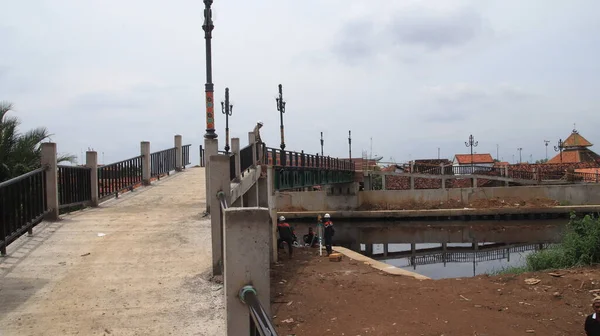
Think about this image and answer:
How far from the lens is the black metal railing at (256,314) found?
8.29 feet

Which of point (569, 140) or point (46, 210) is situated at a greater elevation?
point (569, 140)

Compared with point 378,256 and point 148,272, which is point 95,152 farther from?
point 378,256

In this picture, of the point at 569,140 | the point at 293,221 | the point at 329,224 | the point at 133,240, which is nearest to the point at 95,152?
the point at 133,240

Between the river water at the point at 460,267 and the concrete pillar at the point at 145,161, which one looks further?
the river water at the point at 460,267

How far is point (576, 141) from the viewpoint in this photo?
67.0 metres

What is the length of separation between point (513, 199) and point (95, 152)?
33886 mm

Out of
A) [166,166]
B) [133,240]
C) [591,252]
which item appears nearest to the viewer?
[133,240]

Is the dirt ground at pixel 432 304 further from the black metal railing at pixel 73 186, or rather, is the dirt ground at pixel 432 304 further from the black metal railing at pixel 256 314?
the black metal railing at pixel 256 314

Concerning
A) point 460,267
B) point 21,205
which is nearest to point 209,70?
point 21,205

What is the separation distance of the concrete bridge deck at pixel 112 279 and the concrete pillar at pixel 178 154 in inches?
482

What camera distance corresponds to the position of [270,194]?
16.0 meters

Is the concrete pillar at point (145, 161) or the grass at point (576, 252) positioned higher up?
the concrete pillar at point (145, 161)

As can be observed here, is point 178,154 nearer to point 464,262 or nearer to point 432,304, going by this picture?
point 432,304

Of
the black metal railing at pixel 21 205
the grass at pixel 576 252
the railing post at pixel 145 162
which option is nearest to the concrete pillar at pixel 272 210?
the railing post at pixel 145 162
